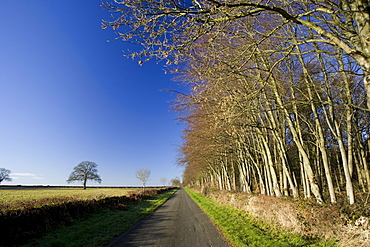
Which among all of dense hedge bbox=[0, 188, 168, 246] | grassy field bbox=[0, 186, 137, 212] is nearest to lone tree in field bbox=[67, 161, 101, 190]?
grassy field bbox=[0, 186, 137, 212]

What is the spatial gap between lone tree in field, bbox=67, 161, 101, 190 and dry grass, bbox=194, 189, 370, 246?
282 ft

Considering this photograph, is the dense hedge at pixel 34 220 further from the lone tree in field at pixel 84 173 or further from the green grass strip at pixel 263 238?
the lone tree in field at pixel 84 173

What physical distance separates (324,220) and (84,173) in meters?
89.3

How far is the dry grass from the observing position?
5.19 metres

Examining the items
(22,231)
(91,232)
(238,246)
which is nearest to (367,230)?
(238,246)

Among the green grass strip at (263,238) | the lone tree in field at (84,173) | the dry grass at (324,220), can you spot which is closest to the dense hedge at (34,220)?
the green grass strip at (263,238)

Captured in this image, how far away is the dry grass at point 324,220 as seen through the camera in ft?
17.0

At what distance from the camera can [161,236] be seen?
770 centimetres

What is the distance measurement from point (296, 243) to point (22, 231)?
9548 millimetres

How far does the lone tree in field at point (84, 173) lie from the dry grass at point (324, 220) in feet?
282

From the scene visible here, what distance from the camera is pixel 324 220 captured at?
615 cm

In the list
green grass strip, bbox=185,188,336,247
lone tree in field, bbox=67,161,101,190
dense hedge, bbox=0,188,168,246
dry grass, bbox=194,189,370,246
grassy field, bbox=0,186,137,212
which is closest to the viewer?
dry grass, bbox=194,189,370,246

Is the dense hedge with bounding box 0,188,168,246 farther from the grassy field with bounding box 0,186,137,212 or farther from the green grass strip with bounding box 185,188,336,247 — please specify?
the green grass strip with bounding box 185,188,336,247

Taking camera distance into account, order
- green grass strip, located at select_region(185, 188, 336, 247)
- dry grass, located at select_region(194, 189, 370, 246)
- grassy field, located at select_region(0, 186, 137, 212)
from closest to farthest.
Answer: dry grass, located at select_region(194, 189, 370, 246)
green grass strip, located at select_region(185, 188, 336, 247)
grassy field, located at select_region(0, 186, 137, 212)
